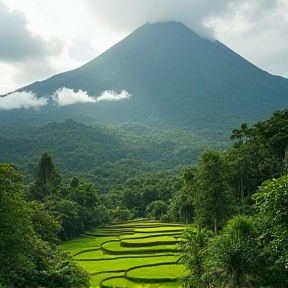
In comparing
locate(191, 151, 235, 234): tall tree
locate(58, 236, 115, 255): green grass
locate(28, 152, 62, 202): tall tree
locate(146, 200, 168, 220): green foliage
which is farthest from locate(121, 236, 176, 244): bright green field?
locate(146, 200, 168, 220): green foliage

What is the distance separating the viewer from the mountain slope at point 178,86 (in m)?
151

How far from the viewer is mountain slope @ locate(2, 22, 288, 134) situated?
494ft

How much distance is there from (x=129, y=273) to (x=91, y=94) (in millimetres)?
164844

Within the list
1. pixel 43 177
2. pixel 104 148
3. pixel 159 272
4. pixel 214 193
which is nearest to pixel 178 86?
pixel 104 148

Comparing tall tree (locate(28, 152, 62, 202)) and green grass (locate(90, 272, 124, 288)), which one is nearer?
green grass (locate(90, 272, 124, 288))

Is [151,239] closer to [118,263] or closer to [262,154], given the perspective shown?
[118,263]

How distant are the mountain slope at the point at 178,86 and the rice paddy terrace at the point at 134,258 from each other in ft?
346

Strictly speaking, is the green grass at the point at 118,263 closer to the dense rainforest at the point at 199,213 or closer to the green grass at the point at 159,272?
the green grass at the point at 159,272

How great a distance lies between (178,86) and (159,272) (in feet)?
495

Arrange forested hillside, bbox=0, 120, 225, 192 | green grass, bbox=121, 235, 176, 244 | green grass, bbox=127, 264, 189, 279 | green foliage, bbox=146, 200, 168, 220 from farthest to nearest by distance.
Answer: forested hillside, bbox=0, 120, 225, 192, green foliage, bbox=146, 200, 168, 220, green grass, bbox=121, 235, 176, 244, green grass, bbox=127, 264, 189, 279

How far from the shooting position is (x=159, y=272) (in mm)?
21266

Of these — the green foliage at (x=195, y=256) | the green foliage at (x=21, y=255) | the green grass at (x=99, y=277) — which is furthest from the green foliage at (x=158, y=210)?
the green foliage at (x=195, y=256)

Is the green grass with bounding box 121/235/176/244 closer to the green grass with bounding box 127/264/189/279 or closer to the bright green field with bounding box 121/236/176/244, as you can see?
the bright green field with bounding box 121/236/176/244

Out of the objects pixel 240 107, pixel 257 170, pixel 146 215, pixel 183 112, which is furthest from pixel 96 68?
pixel 257 170
